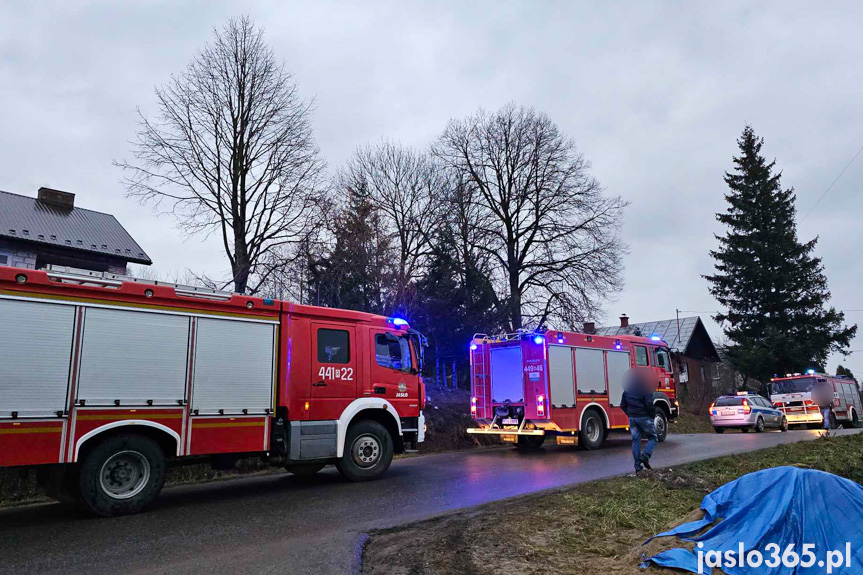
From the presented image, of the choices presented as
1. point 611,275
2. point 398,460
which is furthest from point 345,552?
point 611,275

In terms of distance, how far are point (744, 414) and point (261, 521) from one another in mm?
20923

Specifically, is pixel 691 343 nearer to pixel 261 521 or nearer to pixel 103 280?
pixel 261 521

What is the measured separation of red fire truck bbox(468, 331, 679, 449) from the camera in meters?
14.5

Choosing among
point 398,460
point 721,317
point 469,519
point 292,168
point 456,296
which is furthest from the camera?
point 721,317

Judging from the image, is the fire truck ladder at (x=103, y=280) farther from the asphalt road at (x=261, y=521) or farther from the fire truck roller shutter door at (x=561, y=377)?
the fire truck roller shutter door at (x=561, y=377)

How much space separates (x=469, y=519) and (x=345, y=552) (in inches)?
62.6

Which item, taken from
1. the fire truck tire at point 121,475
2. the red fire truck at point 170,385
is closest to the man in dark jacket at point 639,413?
the red fire truck at point 170,385

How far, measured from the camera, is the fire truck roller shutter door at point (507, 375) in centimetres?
1493

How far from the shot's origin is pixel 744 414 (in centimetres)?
2241

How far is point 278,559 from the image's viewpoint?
18.0ft

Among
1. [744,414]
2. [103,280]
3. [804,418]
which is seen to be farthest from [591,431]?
[804,418]

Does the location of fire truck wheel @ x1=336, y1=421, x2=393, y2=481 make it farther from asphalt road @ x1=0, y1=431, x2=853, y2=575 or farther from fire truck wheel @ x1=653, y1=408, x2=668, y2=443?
fire truck wheel @ x1=653, y1=408, x2=668, y2=443

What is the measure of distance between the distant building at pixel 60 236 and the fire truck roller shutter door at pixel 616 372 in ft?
65.2

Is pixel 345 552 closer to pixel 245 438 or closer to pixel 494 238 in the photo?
pixel 245 438
